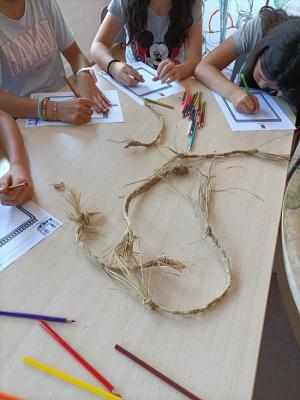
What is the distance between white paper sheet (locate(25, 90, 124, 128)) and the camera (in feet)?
3.27

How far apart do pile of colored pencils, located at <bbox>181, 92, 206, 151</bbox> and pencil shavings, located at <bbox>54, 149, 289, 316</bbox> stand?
157 millimetres

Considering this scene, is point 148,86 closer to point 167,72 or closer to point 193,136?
point 167,72

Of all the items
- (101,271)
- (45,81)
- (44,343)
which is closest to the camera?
(44,343)

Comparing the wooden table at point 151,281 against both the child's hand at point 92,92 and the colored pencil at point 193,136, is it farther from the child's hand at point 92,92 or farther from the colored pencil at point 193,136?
the child's hand at point 92,92

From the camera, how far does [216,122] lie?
1.05 m

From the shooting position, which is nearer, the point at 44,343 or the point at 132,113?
the point at 44,343

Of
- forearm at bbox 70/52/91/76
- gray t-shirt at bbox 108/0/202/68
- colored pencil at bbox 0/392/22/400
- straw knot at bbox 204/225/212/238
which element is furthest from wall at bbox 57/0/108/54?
colored pencil at bbox 0/392/22/400

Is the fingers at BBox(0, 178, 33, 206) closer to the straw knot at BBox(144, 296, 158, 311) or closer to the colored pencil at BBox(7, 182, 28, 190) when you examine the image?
the colored pencil at BBox(7, 182, 28, 190)

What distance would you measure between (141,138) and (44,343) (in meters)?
0.62

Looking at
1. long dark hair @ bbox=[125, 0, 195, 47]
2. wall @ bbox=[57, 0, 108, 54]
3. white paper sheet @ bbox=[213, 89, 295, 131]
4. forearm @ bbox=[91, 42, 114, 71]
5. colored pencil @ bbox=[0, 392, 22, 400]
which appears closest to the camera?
colored pencil @ bbox=[0, 392, 22, 400]

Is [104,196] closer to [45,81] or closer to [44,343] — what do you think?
[44,343]

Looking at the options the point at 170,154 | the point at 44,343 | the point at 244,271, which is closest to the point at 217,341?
the point at 244,271

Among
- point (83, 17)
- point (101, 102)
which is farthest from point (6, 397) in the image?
point (83, 17)

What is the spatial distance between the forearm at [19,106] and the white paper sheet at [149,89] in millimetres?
331
